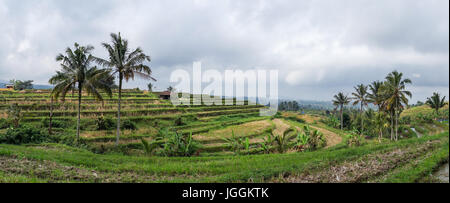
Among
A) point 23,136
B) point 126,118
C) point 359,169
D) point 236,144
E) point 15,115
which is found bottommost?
point 236,144

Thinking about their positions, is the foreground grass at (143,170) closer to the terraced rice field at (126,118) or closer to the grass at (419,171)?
the grass at (419,171)

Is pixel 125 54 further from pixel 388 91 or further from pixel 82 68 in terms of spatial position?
pixel 388 91

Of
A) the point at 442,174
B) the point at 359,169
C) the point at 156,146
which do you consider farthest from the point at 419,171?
the point at 156,146

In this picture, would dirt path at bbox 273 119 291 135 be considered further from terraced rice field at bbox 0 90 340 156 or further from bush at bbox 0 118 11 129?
bush at bbox 0 118 11 129

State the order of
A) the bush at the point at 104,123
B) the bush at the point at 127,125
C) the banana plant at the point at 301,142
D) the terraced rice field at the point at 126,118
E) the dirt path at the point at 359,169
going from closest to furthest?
the dirt path at the point at 359,169, the banana plant at the point at 301,142, the terraced rice field at the point at 126,118, the bush at the point at 104,123, the bush at the point at 127,125

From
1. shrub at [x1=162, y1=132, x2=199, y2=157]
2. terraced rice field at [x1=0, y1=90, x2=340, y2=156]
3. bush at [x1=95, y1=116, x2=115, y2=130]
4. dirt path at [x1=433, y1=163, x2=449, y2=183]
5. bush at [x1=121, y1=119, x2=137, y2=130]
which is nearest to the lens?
dirt path at [x1=433, y1=163, x2=449, y2=183]

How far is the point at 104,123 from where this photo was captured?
53.5 ft

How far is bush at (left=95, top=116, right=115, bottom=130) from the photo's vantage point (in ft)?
53.0

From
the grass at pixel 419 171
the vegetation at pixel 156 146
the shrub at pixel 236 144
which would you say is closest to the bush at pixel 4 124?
the vegetation at pixel 156 146

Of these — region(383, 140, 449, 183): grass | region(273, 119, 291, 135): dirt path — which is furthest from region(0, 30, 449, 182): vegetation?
region(273, 119, 291, 135): dirt path

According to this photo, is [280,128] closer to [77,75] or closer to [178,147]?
[178,147]

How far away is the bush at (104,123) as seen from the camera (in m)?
16.1

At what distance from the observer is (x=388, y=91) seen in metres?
20.0
